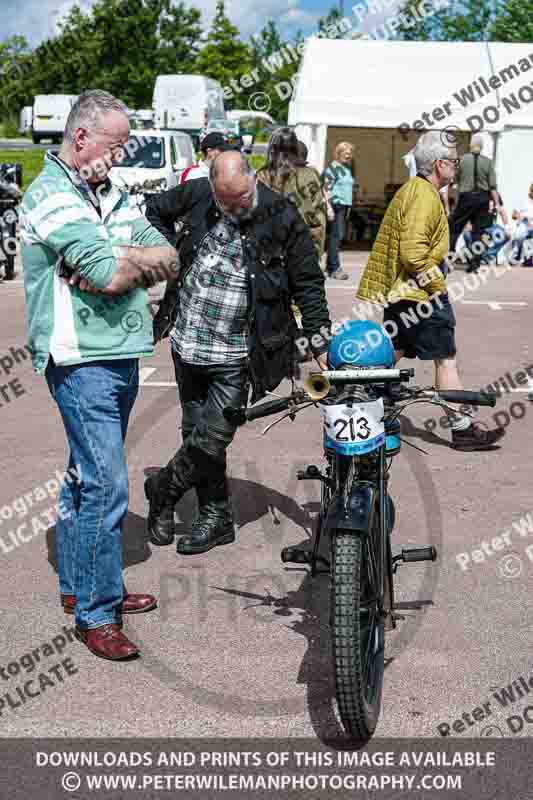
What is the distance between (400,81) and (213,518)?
15215 millimetres

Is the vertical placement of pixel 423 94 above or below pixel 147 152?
above

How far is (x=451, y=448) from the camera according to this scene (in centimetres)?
741

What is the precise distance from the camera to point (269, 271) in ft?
16.7

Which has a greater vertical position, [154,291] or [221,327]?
[221,327]

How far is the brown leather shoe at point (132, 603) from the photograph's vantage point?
463cm

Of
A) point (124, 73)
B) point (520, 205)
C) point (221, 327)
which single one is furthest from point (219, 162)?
point (124, 73)

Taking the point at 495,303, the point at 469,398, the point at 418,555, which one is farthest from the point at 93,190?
the point at 495,303

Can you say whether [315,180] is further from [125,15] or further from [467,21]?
[125,15]

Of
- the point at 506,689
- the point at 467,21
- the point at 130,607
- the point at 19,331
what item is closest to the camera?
the point at 506,689

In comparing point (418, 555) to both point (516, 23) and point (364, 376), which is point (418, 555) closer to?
point (364, 376)

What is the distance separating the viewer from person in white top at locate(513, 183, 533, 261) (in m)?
18.3

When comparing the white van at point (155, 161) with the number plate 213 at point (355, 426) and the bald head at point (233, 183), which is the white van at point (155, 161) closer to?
the bald head at point (233, 183)

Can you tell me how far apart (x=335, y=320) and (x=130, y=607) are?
8.21 metres

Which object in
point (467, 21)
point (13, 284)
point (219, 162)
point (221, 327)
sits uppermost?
point (467, 21)
